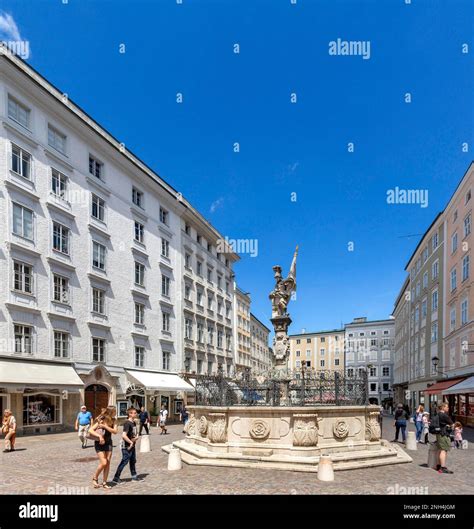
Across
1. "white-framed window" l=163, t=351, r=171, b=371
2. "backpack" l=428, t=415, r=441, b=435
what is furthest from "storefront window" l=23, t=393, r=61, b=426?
"backpack" l=428, t=415, r=441, b=435

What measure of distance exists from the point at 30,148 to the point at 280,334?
18033mm

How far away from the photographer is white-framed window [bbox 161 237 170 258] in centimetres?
4122

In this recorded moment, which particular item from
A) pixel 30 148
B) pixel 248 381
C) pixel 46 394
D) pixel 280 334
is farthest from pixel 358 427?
pixel 30 148

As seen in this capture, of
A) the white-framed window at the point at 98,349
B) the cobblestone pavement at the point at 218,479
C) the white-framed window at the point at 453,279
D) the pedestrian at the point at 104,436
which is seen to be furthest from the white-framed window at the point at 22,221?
the white-framed window at the point at 453,279

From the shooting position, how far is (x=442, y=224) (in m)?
44.8

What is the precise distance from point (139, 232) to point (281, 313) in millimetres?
Answer: 20712

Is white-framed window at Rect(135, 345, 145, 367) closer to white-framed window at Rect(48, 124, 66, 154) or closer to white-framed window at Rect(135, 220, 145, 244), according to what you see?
white-framed window at Rect(135, 220, 145, 244)

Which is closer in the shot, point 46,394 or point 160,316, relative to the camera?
point 46,394

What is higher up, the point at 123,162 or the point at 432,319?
the point at 123,162

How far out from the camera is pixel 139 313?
36906mm

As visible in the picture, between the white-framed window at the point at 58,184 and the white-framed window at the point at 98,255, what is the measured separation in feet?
13.3

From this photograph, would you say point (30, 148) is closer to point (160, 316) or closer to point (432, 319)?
point (160, 316)

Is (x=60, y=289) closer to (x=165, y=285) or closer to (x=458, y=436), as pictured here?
(x=165, y=285)

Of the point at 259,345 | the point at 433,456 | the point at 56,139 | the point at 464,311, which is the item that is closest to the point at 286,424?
the point at 433,456
